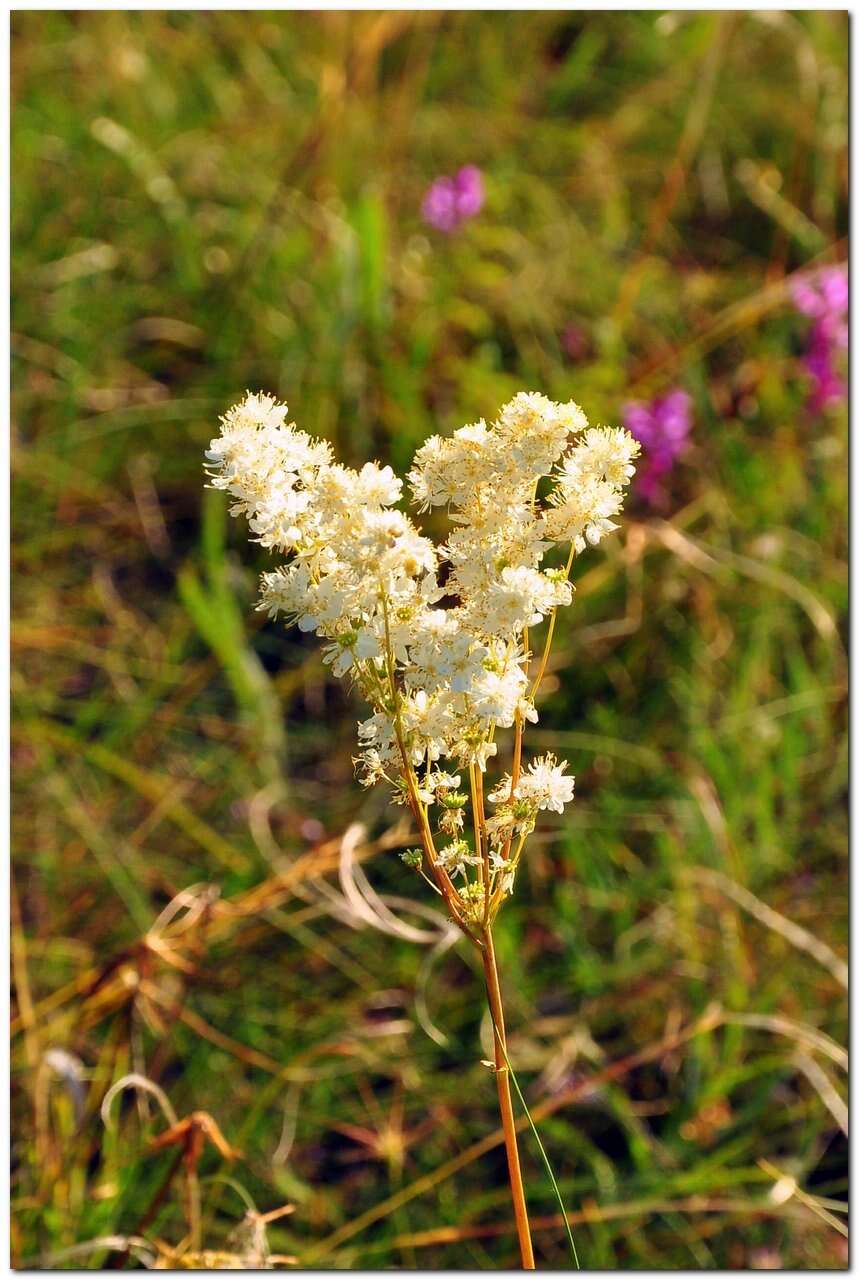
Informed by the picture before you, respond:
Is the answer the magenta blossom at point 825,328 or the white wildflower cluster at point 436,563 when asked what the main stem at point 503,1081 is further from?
the magenta blossom at point 825,328

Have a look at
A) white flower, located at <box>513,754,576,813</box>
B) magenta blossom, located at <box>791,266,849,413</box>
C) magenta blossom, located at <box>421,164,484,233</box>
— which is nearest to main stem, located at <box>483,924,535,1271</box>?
white flower, located at <box>513,754,576,813</box>

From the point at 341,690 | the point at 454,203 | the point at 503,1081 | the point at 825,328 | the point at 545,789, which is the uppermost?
the point at 454,203

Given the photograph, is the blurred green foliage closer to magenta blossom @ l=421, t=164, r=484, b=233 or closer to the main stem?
magenta blossom @ l=421, t=164, r=484, b=233

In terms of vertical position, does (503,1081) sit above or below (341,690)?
below

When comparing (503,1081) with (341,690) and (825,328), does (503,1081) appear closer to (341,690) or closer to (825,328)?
(341,690)

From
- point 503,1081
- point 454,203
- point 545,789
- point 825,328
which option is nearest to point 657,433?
point 825,328

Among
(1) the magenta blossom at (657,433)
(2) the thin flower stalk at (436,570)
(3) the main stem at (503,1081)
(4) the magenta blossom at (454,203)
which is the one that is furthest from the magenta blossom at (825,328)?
(3) the main stem at (503,1081)
